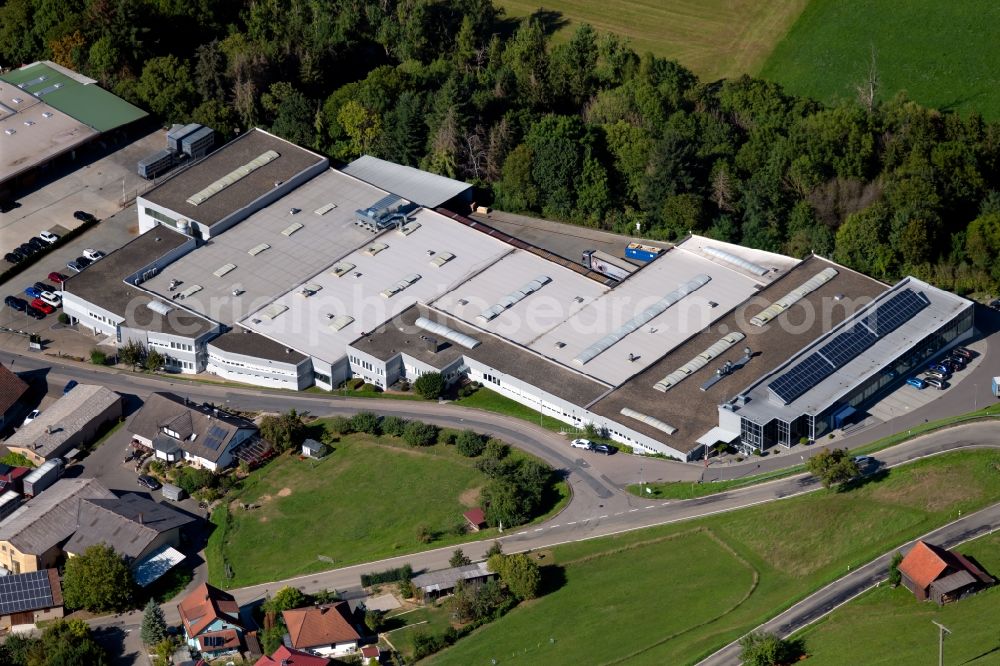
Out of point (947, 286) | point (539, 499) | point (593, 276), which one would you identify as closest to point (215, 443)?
point (539, 499)

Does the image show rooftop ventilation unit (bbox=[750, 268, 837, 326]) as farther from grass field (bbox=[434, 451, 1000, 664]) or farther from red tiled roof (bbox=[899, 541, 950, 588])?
red tiled roof (bbox=[899, 541, 950, 588])

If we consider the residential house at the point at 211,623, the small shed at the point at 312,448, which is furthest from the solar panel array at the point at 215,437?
the residential house at the point at 211,623

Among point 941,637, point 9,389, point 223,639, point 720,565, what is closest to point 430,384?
point 720,565

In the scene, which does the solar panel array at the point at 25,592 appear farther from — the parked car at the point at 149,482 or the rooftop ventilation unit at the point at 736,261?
the rooftop ventilation unit at the point at 736,261

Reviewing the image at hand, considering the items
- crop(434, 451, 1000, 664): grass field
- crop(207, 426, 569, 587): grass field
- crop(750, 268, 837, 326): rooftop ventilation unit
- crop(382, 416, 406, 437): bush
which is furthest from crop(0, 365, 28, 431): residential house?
crop(750, 268, 837, 326): rooftop ventilation unit

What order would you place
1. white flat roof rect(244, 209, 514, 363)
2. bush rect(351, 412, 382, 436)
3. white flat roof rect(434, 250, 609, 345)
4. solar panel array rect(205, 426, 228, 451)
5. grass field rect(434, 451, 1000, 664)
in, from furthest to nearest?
white flat roof rect(244, 209, 514, 363)
white flat roof rect(434, 250, 609, 345)
bush rect(351, 412, 382, 436)
solar panel array rect(205, 426, 228, 451)
grass field rect(434, 451, 1000, 664)

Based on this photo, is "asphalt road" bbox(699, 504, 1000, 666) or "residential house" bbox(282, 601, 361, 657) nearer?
"asphalt road" bbox(699, 504, 1000, 666)
